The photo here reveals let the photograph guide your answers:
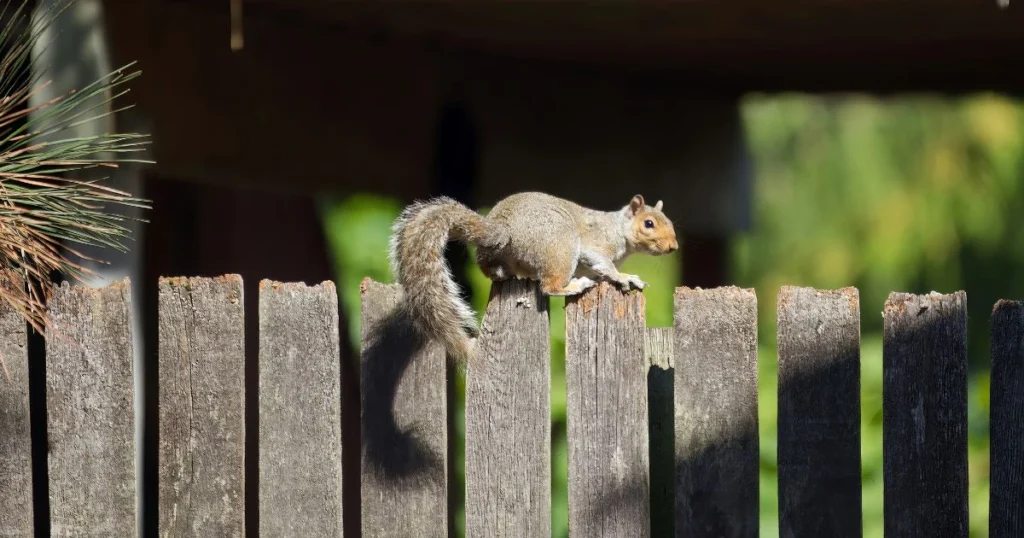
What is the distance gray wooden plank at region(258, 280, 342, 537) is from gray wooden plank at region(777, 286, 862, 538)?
0.68 meters

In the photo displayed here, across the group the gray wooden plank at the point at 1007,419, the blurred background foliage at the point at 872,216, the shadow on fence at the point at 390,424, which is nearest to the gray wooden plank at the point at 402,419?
the shadow on fence at the point at 390,424

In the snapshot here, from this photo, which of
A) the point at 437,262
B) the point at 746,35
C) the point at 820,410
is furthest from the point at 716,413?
the point at 746,35

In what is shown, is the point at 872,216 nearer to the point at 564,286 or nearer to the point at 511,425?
the point at 564,286

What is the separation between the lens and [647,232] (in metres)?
2.69

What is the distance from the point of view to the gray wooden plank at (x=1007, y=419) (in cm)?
164

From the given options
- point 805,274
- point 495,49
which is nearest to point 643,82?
point 495,49

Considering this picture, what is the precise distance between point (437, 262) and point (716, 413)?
520mm

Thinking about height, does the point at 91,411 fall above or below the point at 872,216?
below

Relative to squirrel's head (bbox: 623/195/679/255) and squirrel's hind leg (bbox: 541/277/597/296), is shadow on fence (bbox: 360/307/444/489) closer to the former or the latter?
squirrel's hind leg (bbox: 541/277/597/296)

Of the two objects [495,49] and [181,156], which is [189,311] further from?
[495,49]

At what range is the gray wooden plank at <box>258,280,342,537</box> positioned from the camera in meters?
1.77

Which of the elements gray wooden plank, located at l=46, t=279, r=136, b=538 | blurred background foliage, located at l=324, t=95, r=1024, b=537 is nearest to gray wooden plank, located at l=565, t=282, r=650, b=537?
gray wooden plank, located at l=46, t=279, r=136, b=538

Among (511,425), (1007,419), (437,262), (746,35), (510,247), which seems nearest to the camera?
(1007,419)

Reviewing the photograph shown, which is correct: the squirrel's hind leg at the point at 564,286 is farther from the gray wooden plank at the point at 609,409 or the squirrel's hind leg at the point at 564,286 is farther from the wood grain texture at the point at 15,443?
the wood grain texture at the point at 15,443
